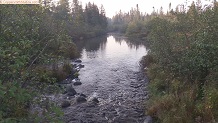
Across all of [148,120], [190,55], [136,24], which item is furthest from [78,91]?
[136,24]

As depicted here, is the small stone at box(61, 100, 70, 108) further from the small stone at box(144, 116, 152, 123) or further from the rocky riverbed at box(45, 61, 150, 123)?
the small stone at box(144, 116, 152, 123)

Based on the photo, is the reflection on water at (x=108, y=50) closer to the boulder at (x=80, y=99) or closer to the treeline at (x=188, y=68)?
the boulder at (x=80, y=99)

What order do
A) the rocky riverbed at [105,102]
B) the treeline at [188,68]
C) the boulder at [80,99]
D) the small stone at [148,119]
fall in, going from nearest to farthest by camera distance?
the treeline at [188,68], the small stone at [148,119], the rocky riverbed at [105,102], the boulder at [80,99]

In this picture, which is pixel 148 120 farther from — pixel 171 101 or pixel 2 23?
pixel 2 23

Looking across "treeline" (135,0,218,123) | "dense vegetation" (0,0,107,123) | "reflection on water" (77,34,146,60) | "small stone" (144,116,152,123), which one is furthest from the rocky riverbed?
"reflection on water" (77,34,146,60)

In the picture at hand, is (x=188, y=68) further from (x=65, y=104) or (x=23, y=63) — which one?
(x=23, y=63)

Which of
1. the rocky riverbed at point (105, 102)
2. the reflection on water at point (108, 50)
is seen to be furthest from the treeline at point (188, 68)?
the reflection on water at point (108, 50)

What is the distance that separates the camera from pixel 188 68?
13703 millimetres

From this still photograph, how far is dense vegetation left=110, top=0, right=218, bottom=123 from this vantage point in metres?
10.9

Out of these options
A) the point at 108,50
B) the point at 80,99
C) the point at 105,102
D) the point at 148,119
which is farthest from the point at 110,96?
the point at 108,50

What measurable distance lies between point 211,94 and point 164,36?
757 centimetres

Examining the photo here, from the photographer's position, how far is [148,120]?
13.0 m

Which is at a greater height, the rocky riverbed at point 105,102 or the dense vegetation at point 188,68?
the dense vegetation at point 188,68

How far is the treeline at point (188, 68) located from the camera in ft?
35.6
